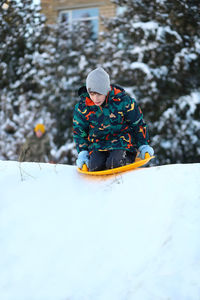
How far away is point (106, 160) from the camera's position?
132 inches

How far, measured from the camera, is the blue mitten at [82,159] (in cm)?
332

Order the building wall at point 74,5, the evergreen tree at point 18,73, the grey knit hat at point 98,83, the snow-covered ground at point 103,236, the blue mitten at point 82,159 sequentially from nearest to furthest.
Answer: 1. the snow-covered ground at point 103,236
2. the grey knit hat at point 98,83
3. the blue mitten at point 82,159
4. the evergreen tree at point 18,73
5. the building wall at point 74,5

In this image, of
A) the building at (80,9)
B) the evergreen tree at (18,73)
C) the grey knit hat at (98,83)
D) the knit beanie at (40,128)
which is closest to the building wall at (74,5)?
the building at (80,9)

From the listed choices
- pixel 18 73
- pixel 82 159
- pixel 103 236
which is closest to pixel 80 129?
pixel 82 159

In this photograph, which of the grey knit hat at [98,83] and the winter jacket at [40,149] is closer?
the grey knit hat at [98,83]

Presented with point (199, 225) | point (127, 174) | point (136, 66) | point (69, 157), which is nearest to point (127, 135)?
point (127, 174)

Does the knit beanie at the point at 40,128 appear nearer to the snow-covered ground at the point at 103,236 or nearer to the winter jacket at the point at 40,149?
the winter jacket at the point at 40,149

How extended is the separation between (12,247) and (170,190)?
3.86ft

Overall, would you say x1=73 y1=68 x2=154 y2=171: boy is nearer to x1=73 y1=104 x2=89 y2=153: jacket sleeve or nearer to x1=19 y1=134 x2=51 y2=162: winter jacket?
x1=73 y1=104 x2=89 y2=153: jacket sleeve

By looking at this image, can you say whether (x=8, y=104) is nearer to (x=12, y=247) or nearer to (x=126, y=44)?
(x=126, y=44)

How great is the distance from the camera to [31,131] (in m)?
7.82

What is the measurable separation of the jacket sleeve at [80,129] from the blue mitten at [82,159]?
0.08m

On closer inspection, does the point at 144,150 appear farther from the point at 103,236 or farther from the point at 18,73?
the point at 18,73

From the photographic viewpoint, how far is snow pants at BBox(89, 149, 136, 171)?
323cm
